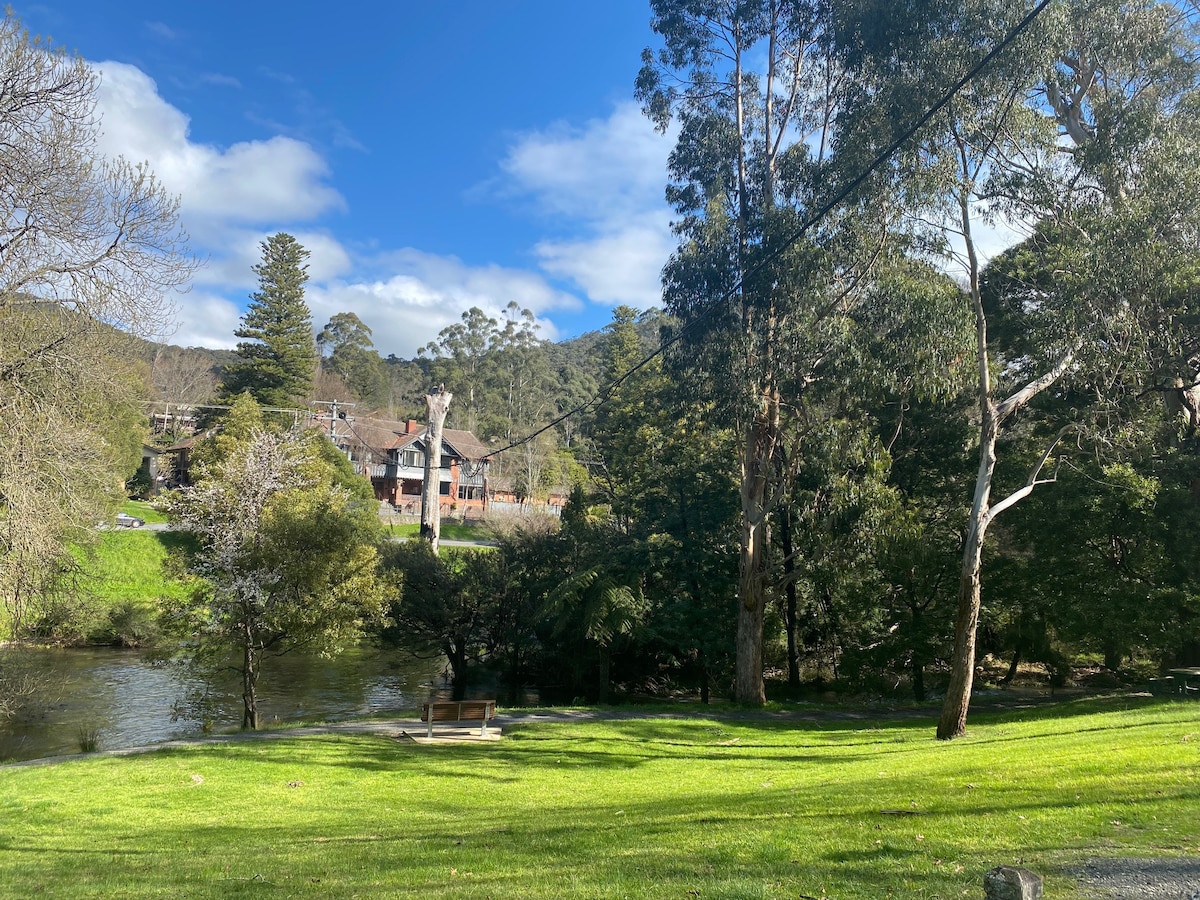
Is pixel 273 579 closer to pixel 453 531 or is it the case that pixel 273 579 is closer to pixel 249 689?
pixel 249 689

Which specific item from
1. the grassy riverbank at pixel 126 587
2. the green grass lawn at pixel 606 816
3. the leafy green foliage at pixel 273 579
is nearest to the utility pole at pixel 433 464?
the grassy riverbank at pixel 126 587

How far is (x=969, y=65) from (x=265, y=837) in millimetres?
16328

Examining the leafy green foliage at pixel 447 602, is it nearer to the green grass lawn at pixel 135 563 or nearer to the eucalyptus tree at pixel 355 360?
the green grass lawn at pixel 135 563

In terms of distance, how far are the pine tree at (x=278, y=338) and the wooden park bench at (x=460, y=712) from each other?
141ft

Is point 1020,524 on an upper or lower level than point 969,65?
lower

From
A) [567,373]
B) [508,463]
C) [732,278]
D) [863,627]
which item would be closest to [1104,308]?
[732,278]

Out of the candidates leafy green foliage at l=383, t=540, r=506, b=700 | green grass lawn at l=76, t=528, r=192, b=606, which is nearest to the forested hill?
green grass lawn at l=76, t=528, r=192, b=606

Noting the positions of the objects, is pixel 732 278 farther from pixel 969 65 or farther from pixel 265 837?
pixel 265 837

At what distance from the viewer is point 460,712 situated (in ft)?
49.9

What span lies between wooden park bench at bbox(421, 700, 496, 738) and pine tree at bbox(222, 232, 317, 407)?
141ft

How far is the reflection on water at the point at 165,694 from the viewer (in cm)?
1892

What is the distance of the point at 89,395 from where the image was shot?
482 inches

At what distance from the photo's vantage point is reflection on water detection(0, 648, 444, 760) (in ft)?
62.1

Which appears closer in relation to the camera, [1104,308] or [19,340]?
[19,340]
